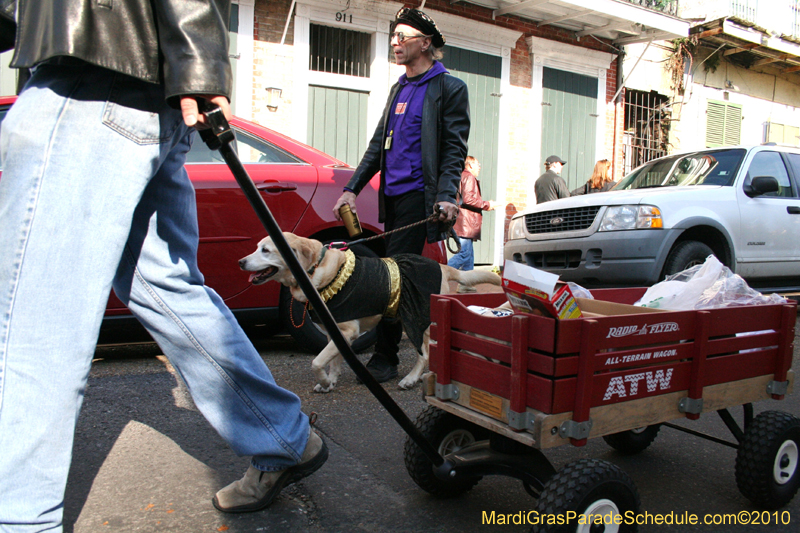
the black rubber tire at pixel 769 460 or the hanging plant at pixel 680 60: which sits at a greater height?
the hanging plant at pixel 680 60

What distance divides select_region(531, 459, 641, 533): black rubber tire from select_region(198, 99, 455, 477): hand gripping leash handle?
36 centimetres

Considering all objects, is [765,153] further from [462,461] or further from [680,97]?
[680,97]

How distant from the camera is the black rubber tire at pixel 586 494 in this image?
173cm

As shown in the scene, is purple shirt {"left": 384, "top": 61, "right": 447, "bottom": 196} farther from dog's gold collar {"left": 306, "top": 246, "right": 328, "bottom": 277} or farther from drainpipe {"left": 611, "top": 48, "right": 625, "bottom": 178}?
drainpipe {"left": 611, "top": 48, "right": 625, "bottom": 178}

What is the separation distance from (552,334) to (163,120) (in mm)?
1191

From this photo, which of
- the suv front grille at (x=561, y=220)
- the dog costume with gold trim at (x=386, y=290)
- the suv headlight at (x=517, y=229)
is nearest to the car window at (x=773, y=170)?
the suv front grille at (x=561, y=220)

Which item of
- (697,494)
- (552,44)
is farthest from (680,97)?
(697,494)

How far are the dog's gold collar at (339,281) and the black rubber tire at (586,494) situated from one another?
6.70 ft

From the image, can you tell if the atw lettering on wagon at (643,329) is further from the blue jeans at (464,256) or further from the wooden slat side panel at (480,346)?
the blue jeans at (464,256)

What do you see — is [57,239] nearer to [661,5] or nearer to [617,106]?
[617,106]

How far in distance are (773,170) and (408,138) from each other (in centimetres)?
530

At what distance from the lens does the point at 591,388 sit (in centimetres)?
184

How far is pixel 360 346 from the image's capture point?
4.70 m

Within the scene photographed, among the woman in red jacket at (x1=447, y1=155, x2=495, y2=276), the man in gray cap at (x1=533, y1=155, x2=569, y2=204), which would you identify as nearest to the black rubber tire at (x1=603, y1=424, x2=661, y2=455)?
the woman in red jacket at (x1=447, y1=155, x2=495, y2=276)
